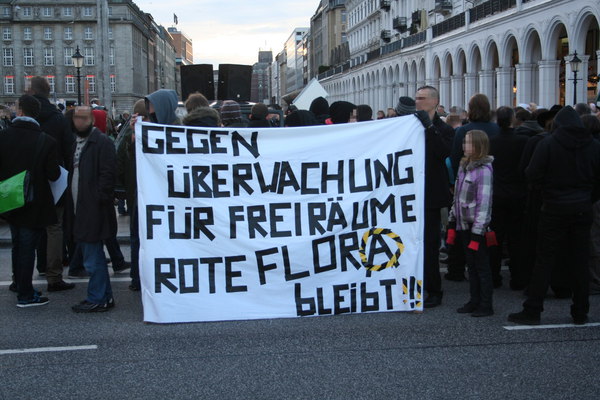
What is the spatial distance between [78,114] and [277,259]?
2510 millimetres

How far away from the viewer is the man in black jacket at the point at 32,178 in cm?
726

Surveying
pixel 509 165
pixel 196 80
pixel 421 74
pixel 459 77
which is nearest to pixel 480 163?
pixel 509 165

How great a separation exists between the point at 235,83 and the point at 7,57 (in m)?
107

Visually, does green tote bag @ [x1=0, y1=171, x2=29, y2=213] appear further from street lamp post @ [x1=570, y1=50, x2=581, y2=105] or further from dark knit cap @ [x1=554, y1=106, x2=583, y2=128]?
street lamp post @ [x1=570, y1=50, x2=581, y2=105]

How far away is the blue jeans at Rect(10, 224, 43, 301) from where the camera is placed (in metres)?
7.28

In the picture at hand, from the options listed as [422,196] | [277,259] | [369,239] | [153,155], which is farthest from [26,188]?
[422,196]

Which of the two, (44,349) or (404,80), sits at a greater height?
(404,80)

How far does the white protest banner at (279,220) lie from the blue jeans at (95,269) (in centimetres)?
79

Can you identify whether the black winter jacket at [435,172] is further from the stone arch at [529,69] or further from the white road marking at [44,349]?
the stone arch at [529,69]

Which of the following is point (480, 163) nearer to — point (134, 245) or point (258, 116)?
point (134, 245)

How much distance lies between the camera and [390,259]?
6.90 m

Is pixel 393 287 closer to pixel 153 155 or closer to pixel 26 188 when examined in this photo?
pixel 153 155

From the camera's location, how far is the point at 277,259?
670 cm

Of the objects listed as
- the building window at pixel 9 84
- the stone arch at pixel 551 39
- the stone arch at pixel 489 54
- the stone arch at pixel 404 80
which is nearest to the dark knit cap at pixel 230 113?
the stone arch at pixel 551 39
